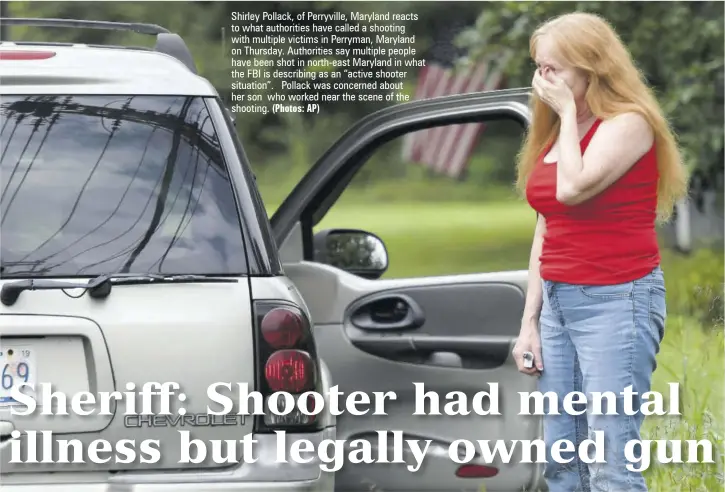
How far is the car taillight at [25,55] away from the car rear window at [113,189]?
166 mm

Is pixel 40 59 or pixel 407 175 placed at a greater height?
pixel 40 59

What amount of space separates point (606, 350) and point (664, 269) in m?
10.2

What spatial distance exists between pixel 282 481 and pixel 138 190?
917 mm

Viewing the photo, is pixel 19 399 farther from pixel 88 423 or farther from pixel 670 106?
pixel 670 106

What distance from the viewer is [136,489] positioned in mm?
3436

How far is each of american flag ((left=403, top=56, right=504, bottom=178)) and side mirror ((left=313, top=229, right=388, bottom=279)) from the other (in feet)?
16.2

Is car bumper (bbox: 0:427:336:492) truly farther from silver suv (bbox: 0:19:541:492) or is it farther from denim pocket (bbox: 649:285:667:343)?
denim pocket (bbox: 649:285:667:343)

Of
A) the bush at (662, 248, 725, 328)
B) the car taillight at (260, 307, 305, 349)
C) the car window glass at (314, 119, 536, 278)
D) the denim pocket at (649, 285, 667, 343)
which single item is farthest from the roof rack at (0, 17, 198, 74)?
the car window glass at (314, 119, 536, 278)

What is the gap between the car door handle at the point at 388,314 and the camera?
5.09m

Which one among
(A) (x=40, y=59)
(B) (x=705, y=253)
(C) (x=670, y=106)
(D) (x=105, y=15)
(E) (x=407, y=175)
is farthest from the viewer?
(D) (x=105, y=15)

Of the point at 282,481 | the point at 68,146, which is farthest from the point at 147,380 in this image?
the point at 68,146

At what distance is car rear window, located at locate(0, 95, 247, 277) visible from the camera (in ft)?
11.5

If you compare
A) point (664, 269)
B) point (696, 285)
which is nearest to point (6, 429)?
point (696, 285)

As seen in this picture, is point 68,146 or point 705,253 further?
point 705,253
